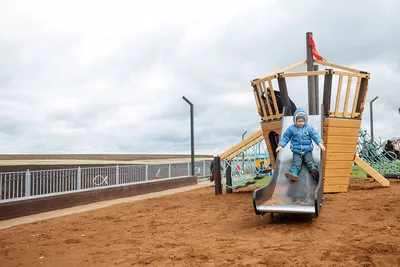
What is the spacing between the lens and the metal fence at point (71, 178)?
1155 cm

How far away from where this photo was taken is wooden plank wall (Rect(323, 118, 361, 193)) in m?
11.4

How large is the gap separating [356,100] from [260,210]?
21.3 feet

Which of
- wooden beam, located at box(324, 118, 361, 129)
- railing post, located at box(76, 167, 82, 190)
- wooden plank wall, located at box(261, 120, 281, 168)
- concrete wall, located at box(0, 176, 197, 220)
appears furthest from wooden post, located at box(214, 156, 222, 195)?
railing post, located at box(76, 167, 82, 190)

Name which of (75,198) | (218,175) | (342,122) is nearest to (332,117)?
(342,122)

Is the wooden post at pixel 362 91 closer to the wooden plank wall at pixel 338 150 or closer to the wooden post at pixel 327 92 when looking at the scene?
the wooden plank wall at pixel 338 150

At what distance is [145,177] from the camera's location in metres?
18.7

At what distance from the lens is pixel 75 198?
1324 cm

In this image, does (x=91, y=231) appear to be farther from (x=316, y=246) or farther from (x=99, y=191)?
(x=99, y=191)

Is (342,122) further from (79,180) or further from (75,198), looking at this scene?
(79,180)

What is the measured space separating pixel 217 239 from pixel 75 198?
8.22 metres

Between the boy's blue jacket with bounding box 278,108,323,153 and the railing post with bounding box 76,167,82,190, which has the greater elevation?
the boy's blue jacket with bounding box 278,108,323,153

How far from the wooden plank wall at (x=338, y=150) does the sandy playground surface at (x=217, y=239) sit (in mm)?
1538

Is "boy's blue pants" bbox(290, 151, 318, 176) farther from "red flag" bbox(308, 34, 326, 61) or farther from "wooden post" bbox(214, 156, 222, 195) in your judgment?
Answer: "red flag" bbox(308, 34, 326, 61)

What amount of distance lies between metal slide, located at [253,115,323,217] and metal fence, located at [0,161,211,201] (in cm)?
755
